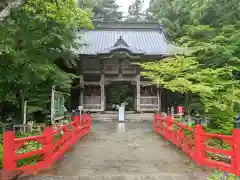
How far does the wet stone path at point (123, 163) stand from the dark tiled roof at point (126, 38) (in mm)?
10150

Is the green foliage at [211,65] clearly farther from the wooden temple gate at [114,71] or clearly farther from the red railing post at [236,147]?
the red railing post at [236,147]

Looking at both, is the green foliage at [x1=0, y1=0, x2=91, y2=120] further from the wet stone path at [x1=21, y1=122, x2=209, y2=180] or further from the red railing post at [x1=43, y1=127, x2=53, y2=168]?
the wet stone path at [x1=21, y1=122, x2=209, y2=180]

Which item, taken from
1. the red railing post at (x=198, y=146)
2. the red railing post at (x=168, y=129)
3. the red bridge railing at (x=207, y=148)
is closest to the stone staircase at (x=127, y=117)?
the red railing post at (x=168, y=129)

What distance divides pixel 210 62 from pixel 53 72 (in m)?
9.15

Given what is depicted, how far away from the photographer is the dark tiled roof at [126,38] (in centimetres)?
1759

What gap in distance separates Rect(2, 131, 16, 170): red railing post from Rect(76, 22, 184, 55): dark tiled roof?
41.7 feet

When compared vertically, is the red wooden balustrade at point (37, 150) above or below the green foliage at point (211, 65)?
below

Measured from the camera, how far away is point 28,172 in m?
4.96

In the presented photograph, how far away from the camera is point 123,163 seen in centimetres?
587

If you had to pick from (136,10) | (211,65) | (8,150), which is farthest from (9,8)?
(136,10)

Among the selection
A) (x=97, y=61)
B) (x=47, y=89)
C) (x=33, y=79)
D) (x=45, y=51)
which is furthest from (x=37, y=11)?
(x=97, y=61)

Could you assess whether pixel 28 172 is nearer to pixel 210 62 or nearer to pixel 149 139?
pixel 149 139

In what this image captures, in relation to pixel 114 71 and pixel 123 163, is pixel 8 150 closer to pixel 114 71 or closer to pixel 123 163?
pixel 123 163

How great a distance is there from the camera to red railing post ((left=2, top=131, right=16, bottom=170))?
4.61 metres
